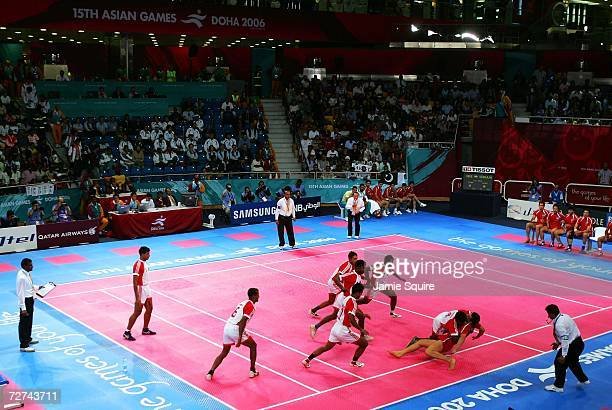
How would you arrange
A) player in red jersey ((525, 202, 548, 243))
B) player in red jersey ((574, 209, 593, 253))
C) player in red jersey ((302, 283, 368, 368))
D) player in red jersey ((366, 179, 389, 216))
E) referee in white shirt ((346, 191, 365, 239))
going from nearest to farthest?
player in red jersey ((302, 283, 368, 368))
player in red jersey ((574, 209, 593, 253))
referee in white shirt ((346, 191, 365, 239))
player in red jersey ((525, 202, 548, 243))
player in red jersey ((366, 179, 389, 216))

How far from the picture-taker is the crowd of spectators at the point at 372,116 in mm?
37781

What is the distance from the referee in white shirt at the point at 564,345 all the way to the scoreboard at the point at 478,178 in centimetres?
1943

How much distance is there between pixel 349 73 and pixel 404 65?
3283mm

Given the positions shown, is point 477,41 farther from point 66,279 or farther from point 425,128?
point 66,279

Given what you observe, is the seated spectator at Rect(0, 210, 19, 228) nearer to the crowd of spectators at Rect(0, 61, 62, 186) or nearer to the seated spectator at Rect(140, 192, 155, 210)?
the crowd of spectators at Rect(0, 61, 62, 186)

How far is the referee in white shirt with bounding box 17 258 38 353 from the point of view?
1605cm

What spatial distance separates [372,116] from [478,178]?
335 inches

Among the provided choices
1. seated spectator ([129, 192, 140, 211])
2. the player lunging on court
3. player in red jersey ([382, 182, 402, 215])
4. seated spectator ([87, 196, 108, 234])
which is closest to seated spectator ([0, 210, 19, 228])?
seated spectator ([87, 196, 108, 234])

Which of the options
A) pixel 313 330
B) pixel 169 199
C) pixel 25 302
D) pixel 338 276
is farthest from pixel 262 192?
pixel 25 302

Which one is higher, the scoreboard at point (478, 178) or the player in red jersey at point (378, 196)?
the scoreboard at point (478, 178)

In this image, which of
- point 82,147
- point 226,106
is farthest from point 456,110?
point 82,147

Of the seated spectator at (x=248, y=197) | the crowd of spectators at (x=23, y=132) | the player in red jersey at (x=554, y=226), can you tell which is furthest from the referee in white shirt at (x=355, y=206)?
the crowd of spectators at (x=23, y=132)

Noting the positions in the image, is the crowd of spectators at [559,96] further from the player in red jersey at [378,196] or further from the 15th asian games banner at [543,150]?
the player in red jersey at [378,196]

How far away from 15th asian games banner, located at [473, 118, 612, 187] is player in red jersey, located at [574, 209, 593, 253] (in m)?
8.82
